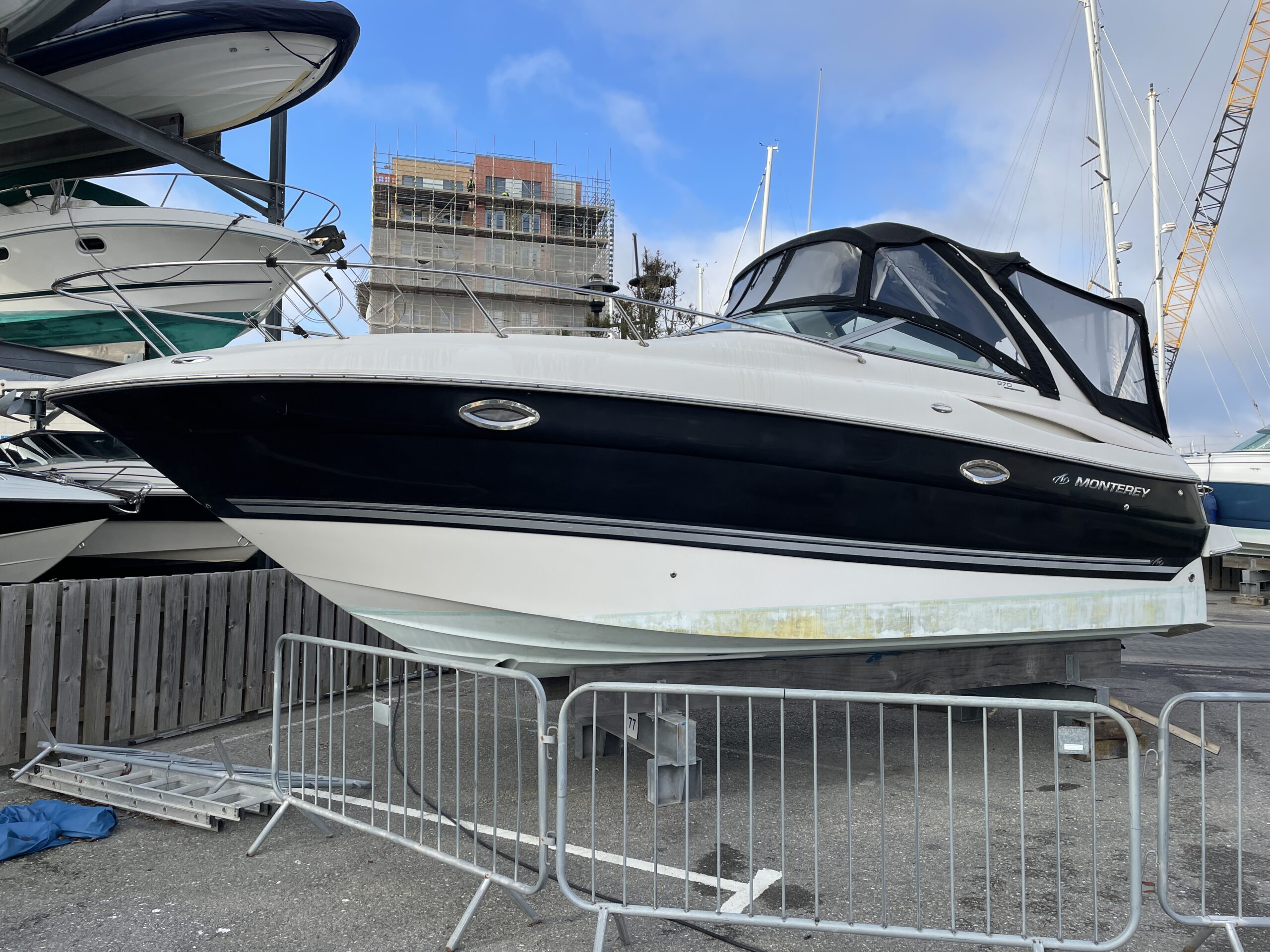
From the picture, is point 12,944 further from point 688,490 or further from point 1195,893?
point 1195,893

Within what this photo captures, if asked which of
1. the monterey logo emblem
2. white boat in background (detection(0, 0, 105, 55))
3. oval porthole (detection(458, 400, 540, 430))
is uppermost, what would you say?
white boat in background (detection(0, 0, 105, 55))

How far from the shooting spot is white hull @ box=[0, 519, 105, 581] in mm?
6836

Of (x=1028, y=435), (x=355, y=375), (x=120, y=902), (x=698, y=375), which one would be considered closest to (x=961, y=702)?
(x=698, y=375)

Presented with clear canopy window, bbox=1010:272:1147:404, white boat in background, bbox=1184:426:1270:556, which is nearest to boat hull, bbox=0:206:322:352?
clear canopy window, bbox=1010:272:1147:404

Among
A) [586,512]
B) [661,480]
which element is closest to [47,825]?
[586,512]

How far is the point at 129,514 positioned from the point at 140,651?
12.1 ft

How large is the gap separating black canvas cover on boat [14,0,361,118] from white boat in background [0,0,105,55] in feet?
1.59

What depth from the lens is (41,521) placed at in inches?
271

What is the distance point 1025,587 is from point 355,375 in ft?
11.7

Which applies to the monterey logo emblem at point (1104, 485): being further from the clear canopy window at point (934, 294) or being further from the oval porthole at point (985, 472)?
the clear canopy window at point (934, 294)

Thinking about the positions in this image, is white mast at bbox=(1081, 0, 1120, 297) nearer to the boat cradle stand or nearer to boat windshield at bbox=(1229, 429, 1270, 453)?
boat windshield at bbox=(1229, 429, 1270, 453)

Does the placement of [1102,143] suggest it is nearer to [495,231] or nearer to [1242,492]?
[1242,492]

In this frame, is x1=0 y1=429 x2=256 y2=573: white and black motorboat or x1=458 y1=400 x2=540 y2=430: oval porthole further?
x1=0 y1=429 x2=256 y2=573: white and black motorboat

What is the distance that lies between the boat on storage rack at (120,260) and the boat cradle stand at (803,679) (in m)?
5.61
